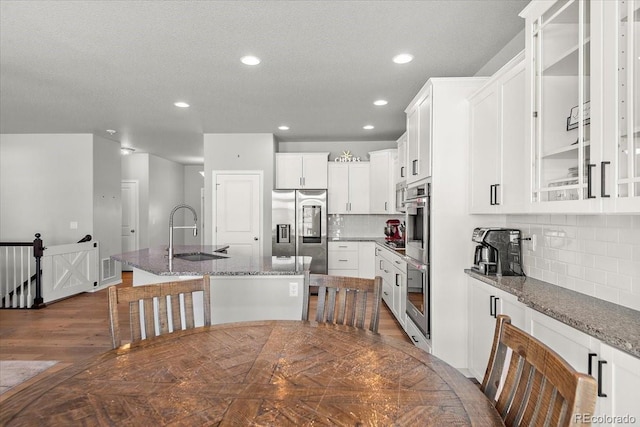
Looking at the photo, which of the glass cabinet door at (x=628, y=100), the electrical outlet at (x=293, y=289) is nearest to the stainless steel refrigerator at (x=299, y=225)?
the electrical outlet at (x=293, y=289)

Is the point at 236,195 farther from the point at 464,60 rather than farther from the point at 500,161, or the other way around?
the point at 500,161

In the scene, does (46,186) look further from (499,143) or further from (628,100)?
(628,100)

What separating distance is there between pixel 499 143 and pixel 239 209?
4512mm

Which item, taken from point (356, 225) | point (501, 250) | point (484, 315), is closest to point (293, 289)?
point (484, 315)

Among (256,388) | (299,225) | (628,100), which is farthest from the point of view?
(299,225)

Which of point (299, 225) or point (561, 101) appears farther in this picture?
point (299, 225)

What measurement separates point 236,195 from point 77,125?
2559 mm

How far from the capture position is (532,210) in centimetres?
213

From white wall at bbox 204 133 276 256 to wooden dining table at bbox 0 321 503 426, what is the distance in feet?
16.2

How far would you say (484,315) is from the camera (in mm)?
2750

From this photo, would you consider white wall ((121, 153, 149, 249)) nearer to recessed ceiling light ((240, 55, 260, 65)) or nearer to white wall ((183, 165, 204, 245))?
white wall ((183, 165, 204, 245))

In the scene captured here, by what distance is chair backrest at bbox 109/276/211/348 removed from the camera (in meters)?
1.61

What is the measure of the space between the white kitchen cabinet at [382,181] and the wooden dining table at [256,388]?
4.96 meters

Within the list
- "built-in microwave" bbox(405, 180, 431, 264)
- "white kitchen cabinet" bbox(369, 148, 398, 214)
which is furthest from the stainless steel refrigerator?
"built-in microwave" bbox(405, 180, 431, 264)
